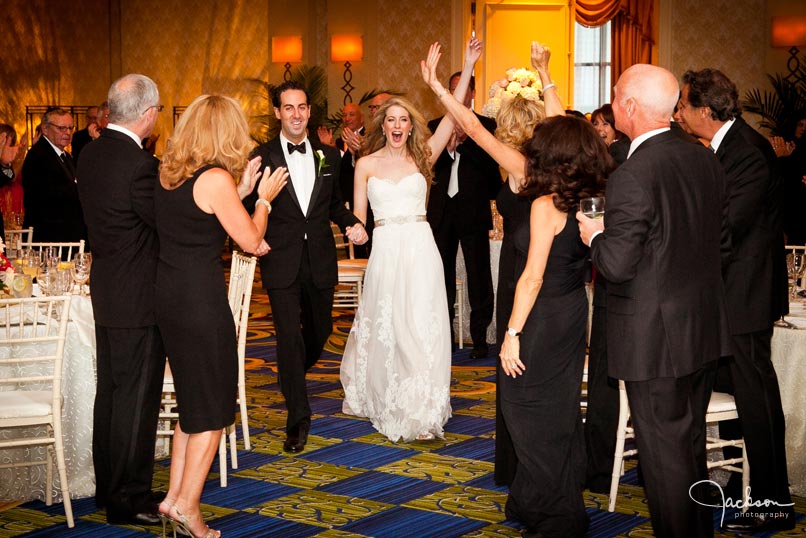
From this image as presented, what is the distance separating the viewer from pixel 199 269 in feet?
12.7

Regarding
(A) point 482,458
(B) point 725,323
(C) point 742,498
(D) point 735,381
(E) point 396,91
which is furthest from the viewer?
(E) point 396,91

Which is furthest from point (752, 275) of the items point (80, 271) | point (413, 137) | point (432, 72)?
point (80, 271)

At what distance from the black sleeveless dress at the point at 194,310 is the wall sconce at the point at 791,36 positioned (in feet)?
32.8

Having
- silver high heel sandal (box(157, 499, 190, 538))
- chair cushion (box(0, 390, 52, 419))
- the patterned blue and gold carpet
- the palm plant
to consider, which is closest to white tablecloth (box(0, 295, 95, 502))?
the patterned blue and gold carpet

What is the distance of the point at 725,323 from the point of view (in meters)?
3.55

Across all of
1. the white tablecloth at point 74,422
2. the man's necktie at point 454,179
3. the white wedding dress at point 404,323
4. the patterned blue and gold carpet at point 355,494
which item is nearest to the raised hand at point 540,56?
the white wedding dress at point 404,323

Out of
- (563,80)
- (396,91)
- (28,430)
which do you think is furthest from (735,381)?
(563,80)

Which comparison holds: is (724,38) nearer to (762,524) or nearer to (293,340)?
(293,340)

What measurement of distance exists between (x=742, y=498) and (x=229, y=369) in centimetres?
223

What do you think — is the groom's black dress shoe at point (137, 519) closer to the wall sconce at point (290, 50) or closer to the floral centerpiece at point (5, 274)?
the floral centerpiece at point (5, 274)

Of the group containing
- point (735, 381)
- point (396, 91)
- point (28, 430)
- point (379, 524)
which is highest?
point (396, 91)

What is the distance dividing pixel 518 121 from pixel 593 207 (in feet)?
3.88

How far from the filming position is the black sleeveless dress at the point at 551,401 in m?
4.00

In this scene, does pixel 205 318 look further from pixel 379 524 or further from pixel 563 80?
pixel 563 80
